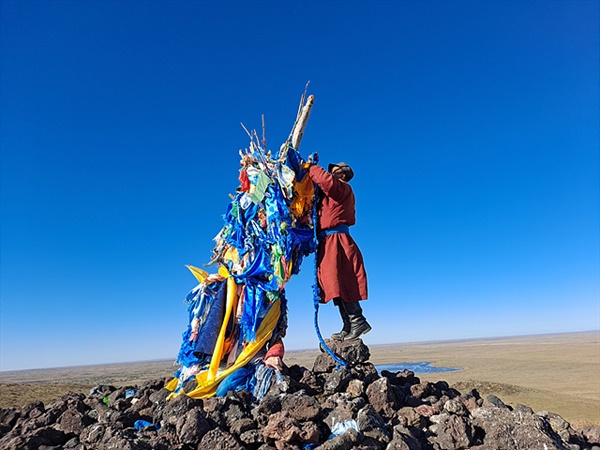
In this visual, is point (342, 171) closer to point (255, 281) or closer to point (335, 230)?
point (335, 230)

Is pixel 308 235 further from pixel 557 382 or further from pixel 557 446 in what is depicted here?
pixel 557 382

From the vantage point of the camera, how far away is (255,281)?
5363mm

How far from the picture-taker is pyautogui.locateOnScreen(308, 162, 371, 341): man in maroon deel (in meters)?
5.15

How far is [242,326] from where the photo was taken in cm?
518

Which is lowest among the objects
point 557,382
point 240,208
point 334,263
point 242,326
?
point 557,382

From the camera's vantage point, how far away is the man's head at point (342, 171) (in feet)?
18.6

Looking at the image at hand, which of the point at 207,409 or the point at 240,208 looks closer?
the point at 207,409

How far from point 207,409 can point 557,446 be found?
10.0ft

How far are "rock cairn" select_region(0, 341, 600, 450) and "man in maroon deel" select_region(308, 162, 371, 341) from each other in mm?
361

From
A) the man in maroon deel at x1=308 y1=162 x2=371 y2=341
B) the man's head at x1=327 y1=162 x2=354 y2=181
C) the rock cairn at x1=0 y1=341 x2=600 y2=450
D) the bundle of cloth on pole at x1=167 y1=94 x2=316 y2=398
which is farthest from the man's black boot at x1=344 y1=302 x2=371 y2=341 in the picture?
the man's head at x1=327 y1=162 x2=354 y2=181

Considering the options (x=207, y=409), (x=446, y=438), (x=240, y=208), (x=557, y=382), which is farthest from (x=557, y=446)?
(x=557, y=382)

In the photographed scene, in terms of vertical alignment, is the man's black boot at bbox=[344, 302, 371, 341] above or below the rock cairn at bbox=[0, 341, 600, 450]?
above

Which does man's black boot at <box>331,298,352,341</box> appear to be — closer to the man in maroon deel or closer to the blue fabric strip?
the man in maroon deel

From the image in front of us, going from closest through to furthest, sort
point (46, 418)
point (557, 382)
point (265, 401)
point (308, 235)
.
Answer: point (265, 401) → point (46, 418) → point (308, 235) → point (557, 382)
